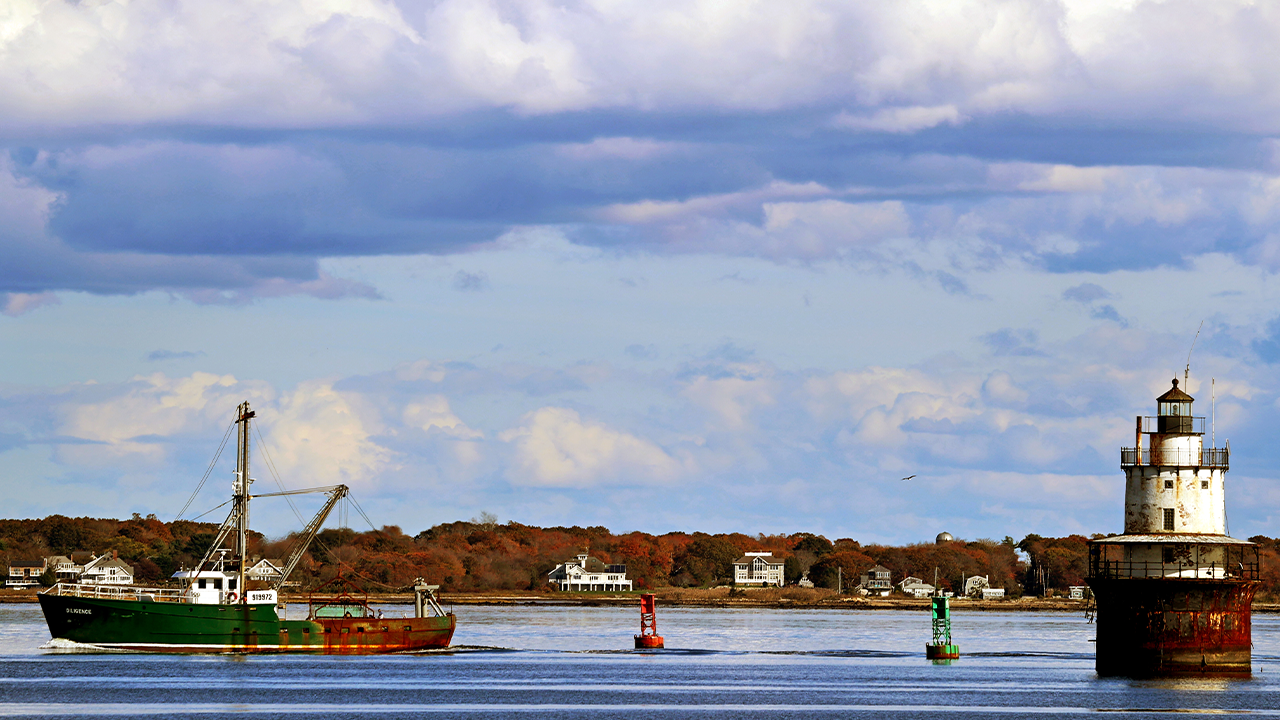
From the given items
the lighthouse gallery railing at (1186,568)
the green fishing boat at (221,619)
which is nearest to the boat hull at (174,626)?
the green fishing boat at (221,619)

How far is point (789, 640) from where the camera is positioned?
121 meters

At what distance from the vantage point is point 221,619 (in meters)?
89.2

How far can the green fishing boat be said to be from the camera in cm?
8925

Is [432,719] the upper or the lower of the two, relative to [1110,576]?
lower

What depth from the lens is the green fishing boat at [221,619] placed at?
89250mm

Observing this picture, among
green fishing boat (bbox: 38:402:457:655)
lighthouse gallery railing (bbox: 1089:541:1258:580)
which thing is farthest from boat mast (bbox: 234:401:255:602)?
lighthouse gallery railing (bbox: 1089:541:1258:580)

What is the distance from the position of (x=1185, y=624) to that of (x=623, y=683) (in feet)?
84.4

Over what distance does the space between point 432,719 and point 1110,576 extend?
93.0ft

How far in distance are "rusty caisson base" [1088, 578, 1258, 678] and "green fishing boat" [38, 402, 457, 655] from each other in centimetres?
4241

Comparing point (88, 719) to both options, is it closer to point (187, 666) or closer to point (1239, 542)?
point (187, 666)

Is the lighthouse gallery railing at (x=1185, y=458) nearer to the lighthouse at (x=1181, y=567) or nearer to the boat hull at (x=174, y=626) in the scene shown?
the lighthouse at (x=1181, y=567)

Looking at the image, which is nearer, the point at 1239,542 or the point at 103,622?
the point at 1239,542

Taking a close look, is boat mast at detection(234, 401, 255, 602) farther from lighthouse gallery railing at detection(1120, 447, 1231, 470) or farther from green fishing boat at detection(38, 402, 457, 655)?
lighthouse gallery railing at detection(1120, 447, 1231, 470)

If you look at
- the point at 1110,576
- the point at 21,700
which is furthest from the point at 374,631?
the point at 1110,576
